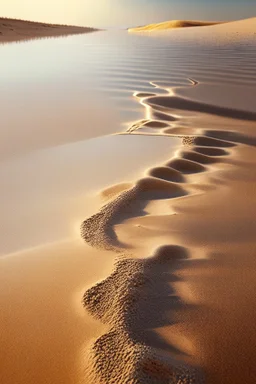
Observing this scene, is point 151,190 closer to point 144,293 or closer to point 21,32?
point 144,293

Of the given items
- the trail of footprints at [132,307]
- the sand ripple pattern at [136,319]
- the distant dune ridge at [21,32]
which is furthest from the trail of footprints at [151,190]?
the distant dune ridge at [21,32]

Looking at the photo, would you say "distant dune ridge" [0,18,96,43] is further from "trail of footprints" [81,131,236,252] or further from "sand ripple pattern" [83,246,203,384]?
"sand ripple pattern" [83,246,203,384]

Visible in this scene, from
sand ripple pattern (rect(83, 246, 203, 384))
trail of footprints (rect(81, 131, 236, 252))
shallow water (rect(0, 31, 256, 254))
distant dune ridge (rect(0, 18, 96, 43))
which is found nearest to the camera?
sand ripple pattern (rect(83, 246, 203, 384))

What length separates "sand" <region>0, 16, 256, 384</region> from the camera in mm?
736

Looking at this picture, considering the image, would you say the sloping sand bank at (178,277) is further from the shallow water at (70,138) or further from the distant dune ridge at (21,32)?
the distant dune ridge at (21,32)

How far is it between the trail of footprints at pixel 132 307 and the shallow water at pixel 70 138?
10 centimetres

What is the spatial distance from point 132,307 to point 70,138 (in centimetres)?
144

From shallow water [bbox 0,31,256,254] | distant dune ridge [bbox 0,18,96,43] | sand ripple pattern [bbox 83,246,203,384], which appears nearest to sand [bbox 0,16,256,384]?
sand ripple pattern [bbox 83,246,203,384]

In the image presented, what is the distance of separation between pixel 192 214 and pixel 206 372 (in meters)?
0.60

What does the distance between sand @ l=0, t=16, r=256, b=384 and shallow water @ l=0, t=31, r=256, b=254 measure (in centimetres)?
11

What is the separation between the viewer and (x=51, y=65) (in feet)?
18.0

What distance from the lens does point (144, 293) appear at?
2.97ft

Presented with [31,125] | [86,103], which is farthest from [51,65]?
[31,125]

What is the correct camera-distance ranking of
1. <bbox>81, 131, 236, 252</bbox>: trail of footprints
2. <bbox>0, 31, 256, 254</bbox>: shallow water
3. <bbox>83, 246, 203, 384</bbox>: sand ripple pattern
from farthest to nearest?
1. <bbox>0, 31, 256, 254</bbox>: shallow water
2. <bbox>81, 131, 236, 252</bbox>: trail of footprints
3. <bbox>83, 246, 203, 384</bbox>: sand ripple pattern
